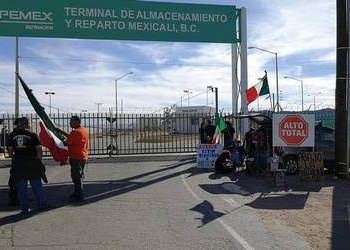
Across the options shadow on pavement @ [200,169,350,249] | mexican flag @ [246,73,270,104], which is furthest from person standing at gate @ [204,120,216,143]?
shadow on pavement @ [200,169,350,249]

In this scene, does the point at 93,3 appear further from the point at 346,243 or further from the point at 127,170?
the point at 346,243

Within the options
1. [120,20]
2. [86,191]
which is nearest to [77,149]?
[86,191]

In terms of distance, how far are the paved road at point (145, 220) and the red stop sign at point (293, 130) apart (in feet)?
6.98

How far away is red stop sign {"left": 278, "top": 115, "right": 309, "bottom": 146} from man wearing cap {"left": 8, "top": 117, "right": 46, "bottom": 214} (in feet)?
26.2

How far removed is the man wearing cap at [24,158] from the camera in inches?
439

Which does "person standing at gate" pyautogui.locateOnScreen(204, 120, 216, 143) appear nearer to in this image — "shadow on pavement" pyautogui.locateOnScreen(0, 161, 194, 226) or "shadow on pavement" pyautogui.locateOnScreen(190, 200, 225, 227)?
"shadow on pavement" pyautogui.locateOnScreen(0, 161, 194, 226)

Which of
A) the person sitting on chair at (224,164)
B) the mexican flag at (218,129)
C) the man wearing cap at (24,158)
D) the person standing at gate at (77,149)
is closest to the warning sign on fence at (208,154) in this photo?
the mexican flag at (218,129)

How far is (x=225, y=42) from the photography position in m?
22.6

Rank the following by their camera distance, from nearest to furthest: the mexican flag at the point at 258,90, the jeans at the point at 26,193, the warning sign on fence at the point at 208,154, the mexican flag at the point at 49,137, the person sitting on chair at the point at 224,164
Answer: the jeans at the point at 26,193 → the mexican flag at the point at 49,137 → the person sitting on chair at the point at 224,164 → the warning sign on fence at the point at 208,154 → the mexican flag at the point at 258,90

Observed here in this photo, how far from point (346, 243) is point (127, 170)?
1249 cm

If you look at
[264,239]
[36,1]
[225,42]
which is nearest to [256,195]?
[264,239]

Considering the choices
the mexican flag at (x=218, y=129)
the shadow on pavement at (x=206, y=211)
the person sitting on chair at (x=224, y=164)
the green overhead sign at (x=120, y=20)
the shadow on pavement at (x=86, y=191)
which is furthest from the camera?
the mexican flag at (x=218, y=129)

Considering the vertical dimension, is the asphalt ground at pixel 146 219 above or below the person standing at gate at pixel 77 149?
below

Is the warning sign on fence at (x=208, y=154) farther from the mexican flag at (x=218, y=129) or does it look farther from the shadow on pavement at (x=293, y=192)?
the shadow on pavement at (x=293, y=192)
